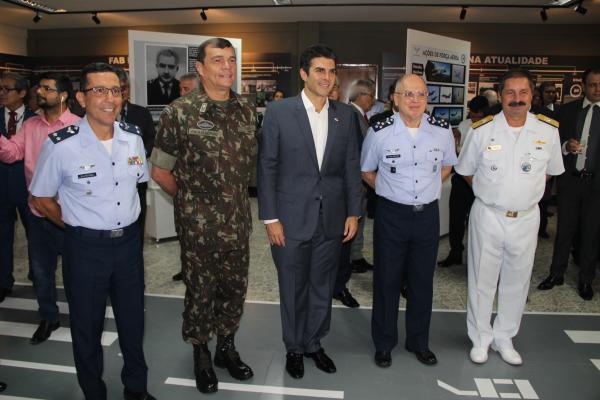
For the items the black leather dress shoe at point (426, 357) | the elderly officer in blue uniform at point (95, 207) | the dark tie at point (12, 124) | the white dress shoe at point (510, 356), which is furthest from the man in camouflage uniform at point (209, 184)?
the dark tie at point (12, 124)

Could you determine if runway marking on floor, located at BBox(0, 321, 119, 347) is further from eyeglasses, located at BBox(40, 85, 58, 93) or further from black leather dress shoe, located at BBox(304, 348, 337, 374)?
eyeglasses, located at BBox(40, 85, 58, 93)

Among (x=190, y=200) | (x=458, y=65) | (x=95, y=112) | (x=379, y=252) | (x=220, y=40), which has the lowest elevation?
(x=379, y=252)

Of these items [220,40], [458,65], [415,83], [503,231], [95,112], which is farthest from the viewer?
[458,65]

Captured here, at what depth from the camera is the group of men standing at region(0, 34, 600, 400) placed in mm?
2191

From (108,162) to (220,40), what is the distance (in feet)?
2.70

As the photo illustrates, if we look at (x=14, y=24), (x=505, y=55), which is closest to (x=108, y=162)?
(x=505, y=55)

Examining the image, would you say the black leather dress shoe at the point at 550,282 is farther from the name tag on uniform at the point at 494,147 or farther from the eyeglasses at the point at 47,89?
the eyeglasses at the point at 47,89

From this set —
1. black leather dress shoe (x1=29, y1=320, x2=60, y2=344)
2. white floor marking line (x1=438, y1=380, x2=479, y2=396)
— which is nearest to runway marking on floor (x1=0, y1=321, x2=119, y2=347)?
black leather dress shoe (x1=29, y1=320, x2=60, y2=344)

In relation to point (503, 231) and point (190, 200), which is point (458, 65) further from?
point (190, 200)

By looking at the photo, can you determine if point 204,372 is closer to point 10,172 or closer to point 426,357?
Result: point 426,357

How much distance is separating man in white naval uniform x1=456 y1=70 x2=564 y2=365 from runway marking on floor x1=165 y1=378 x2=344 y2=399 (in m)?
0.99

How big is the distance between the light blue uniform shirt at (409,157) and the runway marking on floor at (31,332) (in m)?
2.09

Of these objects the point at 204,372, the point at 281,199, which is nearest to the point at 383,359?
the point at 204,372

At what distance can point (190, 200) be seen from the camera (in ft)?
Result: 8.26
